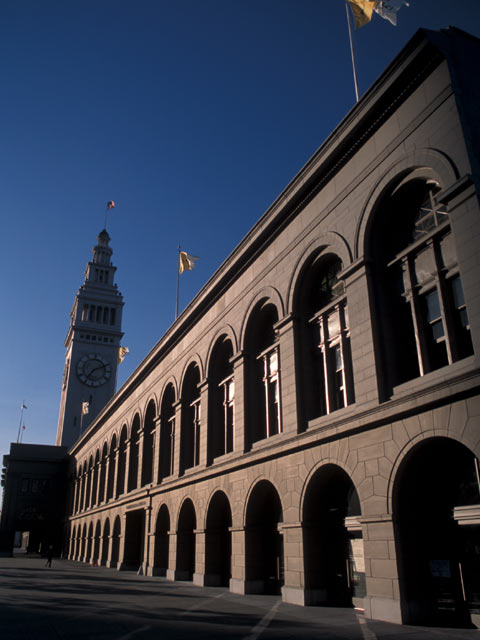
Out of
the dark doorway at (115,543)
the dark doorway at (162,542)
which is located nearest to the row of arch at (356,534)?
the dark doorway at (162,542)

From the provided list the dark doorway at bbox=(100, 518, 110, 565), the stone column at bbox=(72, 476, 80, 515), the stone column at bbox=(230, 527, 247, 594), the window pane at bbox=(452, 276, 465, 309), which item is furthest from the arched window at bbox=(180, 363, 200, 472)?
the stone column at bbox=(72, 476, 80, 515)

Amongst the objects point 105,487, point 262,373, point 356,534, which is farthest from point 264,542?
point 105,487

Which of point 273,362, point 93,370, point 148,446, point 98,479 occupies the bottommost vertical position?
point 98,479

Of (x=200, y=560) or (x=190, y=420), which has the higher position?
(x=190, y=420)

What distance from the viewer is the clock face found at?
3654 inches

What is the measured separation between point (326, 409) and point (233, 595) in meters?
8.59

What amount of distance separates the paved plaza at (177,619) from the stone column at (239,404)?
5997 millimetres

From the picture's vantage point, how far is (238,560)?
21500 millimetres

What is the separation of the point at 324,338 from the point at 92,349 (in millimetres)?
83176

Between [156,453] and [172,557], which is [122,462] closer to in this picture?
[156,453]

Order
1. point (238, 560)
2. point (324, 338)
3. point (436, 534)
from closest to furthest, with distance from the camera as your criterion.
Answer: point (436, 534)
point (324, 338)
point (238, 560)

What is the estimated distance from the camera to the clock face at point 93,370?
9281 centimetres

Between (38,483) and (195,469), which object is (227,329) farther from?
(38,483)

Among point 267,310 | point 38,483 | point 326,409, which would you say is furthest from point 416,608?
point 38,483
